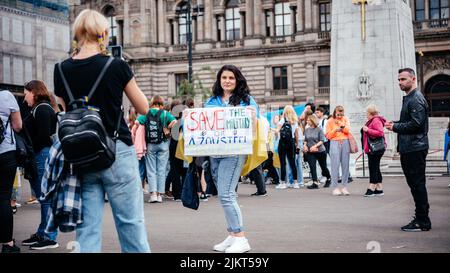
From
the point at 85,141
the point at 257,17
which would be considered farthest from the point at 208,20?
the point at 85,141

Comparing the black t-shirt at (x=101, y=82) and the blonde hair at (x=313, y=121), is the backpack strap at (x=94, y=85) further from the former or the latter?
the blonde hair at (x=313, y=121)

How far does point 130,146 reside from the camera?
4.70 metres

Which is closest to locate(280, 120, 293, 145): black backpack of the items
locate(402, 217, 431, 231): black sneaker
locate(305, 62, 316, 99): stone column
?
locate(402, 217, 431, 231): black sneaker

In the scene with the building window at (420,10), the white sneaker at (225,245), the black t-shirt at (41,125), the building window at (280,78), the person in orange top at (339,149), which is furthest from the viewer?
the building window at (280,78)

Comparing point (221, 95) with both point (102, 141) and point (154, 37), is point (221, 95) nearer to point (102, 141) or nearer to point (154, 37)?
point (102, 141)

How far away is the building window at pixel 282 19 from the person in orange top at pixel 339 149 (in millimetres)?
45720

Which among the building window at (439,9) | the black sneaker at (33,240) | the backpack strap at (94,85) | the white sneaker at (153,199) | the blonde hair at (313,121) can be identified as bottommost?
the white sneaker at (153,199)

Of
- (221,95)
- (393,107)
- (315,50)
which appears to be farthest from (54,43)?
(221,95)

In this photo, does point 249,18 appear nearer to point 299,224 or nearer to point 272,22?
point 272,22

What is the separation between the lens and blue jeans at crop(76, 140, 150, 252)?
455 centimetres

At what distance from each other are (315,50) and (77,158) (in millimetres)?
53180

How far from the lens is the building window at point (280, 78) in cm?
5834

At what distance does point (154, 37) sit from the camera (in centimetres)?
6359

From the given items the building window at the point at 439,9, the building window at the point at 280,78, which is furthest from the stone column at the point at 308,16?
the building window at the point at 439,9
